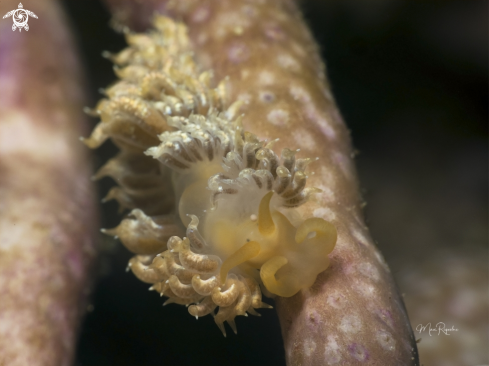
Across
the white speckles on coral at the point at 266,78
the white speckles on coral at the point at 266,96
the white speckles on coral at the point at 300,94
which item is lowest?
the white speckles on coral at the point at 300,94

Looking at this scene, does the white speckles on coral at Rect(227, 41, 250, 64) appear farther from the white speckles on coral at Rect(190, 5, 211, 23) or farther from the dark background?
the dark background

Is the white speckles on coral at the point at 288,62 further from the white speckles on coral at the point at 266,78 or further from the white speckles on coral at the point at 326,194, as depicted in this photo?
the white speckles on coral at the point at 326,194

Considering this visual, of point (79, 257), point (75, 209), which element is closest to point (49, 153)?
point (75, 209)

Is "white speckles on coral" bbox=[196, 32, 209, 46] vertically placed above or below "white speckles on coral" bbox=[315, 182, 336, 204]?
above

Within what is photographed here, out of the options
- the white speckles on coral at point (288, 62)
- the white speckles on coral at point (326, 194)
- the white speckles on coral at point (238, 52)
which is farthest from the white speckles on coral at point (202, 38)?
the white speckles on coral at point (326, 194)

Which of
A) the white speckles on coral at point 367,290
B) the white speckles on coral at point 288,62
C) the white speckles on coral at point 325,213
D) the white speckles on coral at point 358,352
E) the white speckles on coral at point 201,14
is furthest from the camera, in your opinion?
the white speckles on coral at point 201,14
